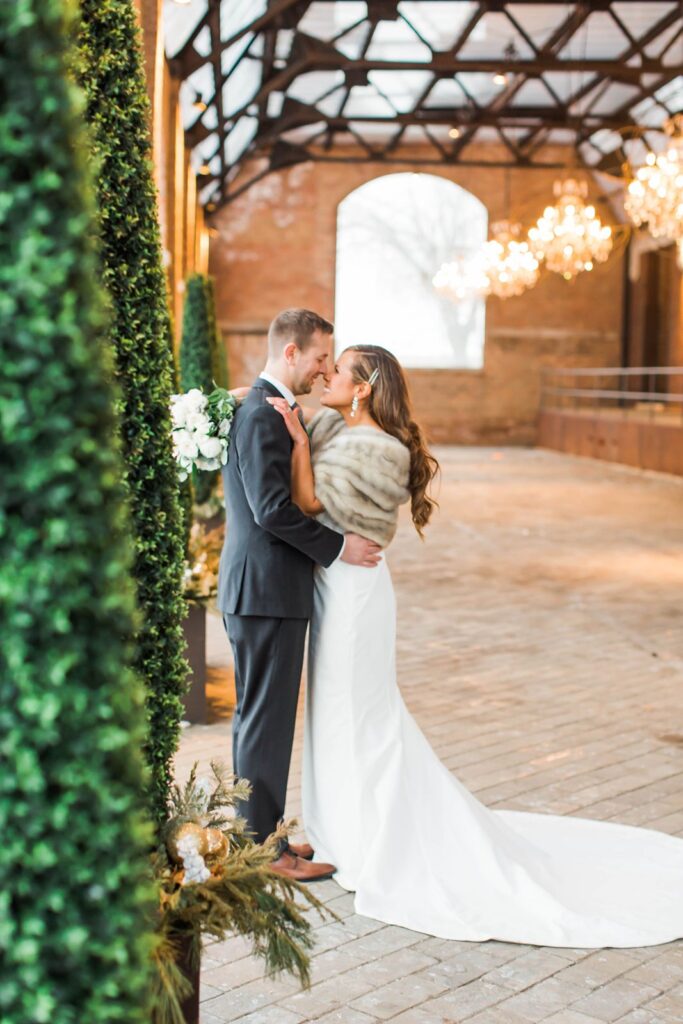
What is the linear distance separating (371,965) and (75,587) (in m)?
2.05

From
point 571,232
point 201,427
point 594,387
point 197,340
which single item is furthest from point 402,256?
point 201,427

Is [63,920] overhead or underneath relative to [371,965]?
overhead

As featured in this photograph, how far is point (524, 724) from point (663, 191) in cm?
765

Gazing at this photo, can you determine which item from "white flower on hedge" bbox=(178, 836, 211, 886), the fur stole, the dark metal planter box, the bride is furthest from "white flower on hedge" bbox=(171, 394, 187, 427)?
the dark metal planter box

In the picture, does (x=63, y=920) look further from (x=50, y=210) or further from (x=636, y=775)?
(x=636, y=775)

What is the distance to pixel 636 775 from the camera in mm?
4539

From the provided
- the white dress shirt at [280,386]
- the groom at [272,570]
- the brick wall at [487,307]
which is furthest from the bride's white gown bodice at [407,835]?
the brick wall at [487,307]

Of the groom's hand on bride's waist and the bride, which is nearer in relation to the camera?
the bride

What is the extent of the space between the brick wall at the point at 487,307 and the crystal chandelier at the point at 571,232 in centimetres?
862

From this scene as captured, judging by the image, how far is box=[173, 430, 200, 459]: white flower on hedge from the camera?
3.28 metres

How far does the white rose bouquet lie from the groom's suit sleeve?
0.23ft

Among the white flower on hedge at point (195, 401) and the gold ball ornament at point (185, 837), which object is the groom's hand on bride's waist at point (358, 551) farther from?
the gold ball ornament at point (185, 837)

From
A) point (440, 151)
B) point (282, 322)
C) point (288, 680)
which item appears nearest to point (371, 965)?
point (288, 680)

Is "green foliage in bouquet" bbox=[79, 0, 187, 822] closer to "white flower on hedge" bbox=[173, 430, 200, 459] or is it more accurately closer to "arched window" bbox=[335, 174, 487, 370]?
"white flower on hedge" bbox=[173, 430, 200, 459]
